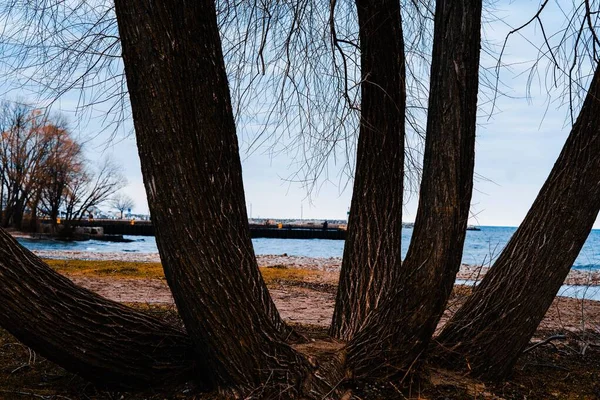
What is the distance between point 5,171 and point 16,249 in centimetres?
4152

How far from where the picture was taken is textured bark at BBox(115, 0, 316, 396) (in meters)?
2.85

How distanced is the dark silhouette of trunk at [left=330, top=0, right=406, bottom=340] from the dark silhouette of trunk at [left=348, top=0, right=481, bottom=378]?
33.4 inches

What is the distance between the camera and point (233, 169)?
10.1ft

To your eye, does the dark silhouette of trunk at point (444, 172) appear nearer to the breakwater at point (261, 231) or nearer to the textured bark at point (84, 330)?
the textured bark at point (84, 330)

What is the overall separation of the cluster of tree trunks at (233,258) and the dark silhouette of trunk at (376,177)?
2.18 ft

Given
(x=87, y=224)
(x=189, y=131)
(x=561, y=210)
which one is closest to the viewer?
(x=189, y=131)

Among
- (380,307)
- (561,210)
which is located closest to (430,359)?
(380,307)

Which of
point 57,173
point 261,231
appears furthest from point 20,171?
point 261,231

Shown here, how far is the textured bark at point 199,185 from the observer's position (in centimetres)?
285

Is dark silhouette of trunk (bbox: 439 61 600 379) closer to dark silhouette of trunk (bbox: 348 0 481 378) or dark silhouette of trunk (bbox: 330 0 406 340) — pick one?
dark silhouette of trunk (bbox: 348 0 481 378)

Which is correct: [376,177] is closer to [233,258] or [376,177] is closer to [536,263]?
[536,263]

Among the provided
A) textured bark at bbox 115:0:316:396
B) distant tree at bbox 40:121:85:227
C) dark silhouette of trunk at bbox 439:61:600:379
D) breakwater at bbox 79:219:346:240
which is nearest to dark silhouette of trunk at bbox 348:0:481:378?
dark silhouette of trunk at bbox 439:61:600:379

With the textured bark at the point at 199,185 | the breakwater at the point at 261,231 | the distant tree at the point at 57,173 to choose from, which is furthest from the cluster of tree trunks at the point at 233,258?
the breakwater at the point at 261,231

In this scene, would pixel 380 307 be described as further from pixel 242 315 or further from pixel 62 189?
pixel 62 189
